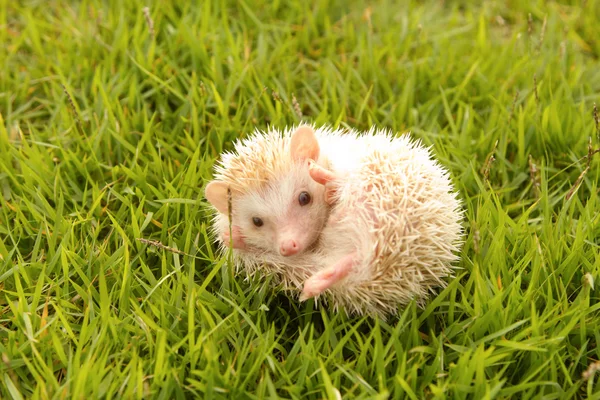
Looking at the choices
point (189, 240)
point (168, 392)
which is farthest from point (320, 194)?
point (168, 392)

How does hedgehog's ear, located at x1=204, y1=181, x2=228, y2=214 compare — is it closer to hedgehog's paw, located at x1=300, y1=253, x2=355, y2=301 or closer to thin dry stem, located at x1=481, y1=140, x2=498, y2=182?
hedgehog's paw, located at x1=300, y1=253, x2=355, y2=301

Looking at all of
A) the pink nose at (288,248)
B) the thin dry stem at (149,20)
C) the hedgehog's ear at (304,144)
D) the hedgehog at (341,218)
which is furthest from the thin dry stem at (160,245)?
the thin dry stem at (149,20)

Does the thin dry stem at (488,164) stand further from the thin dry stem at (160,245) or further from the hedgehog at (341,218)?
the thin dry stem at (160,245)

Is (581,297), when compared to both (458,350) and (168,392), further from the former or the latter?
(168,392)

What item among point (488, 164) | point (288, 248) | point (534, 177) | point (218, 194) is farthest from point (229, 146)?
point (534, 177)

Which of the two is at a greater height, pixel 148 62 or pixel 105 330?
pixel 148 62

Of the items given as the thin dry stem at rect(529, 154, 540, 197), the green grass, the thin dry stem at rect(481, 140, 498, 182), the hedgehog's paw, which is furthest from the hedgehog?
the thin dry stem at rect(529, 154, 540, 197)

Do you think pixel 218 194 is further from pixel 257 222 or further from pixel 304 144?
pixel 304 144

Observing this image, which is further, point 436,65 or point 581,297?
point 436,65
